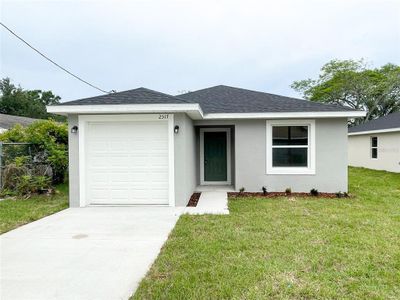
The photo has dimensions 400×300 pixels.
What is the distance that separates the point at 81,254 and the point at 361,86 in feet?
116

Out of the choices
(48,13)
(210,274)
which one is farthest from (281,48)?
(210,274)

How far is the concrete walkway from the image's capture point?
6.80 meters

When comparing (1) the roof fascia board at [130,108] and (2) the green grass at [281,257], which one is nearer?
(2) the green grass at [281,257]

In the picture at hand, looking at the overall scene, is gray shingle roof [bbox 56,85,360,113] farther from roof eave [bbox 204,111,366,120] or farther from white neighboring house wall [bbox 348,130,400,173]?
white neighboring house wall [bbox 348,130,400,173]

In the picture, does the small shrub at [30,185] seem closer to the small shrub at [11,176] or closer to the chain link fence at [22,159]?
the small shrub at [11,176]

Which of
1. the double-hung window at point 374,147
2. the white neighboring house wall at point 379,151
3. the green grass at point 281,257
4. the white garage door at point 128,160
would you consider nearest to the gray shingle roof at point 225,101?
the white garage door at point 128,160

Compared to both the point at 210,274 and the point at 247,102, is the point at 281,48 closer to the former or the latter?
the point at 247,102

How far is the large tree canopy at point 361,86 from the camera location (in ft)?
102

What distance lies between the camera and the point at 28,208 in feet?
24.1

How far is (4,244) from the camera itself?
15.2ft

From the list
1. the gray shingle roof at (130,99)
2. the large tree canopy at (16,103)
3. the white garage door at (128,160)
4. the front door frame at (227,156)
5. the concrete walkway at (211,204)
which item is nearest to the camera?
the concrete walkway at (211,204)

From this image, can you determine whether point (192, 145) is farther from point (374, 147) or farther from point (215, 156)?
point (374, 147)

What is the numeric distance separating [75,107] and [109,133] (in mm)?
1095

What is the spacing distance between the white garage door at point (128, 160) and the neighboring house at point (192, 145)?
28mm
